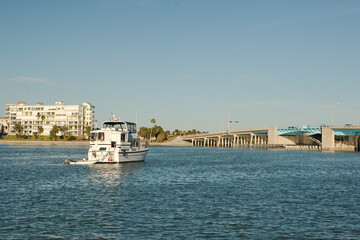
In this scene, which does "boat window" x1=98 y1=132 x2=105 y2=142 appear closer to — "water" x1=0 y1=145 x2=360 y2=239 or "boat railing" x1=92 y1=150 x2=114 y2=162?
"boat railing" x1=92 y1=150 x2=114 y2=162

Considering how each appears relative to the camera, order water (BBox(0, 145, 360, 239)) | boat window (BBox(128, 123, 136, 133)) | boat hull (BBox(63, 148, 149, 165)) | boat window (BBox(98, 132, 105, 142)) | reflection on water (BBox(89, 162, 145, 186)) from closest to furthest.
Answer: water (BBox(0, 145, 360, 239))
reflection on water (BBox(89, 162, 145, 186))
boat window (BBox(98, 132, 105, 142))
boat hull (BBox(63, 148, 149, 165))
boat window (BBox(128, 123, 136, 133))

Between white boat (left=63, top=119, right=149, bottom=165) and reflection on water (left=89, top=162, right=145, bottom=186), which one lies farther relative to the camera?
white boat (left=63, top=119, right=149, bottom=165)

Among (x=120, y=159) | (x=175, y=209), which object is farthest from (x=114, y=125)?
(x=175, y=209)

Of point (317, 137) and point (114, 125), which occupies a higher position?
point (317, 137)

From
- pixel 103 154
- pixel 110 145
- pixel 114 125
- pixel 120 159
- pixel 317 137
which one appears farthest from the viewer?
pixel 317 137

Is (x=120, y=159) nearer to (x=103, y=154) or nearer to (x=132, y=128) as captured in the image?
(x=103, y=154)

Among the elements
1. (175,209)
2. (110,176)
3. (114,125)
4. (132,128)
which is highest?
(114,125)

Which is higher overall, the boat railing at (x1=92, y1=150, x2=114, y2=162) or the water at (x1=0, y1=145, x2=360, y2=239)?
the boat railing at (x1=92, y1=150, x2=114, y2=162)

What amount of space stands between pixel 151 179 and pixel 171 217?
2445 centimetres

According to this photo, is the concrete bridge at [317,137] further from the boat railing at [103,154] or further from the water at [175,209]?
the water at [175,209]

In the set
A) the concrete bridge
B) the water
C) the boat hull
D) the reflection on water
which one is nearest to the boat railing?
the boat hull

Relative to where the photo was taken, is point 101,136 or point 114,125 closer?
point 101,136

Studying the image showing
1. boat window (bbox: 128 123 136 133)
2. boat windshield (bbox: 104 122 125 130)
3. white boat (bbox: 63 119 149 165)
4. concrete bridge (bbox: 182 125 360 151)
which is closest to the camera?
white boat (bbox: 63 119 149 165)

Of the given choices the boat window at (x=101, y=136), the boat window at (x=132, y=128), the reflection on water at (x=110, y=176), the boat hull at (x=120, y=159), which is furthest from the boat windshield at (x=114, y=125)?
the reflection on water at (x=110, y=176)
